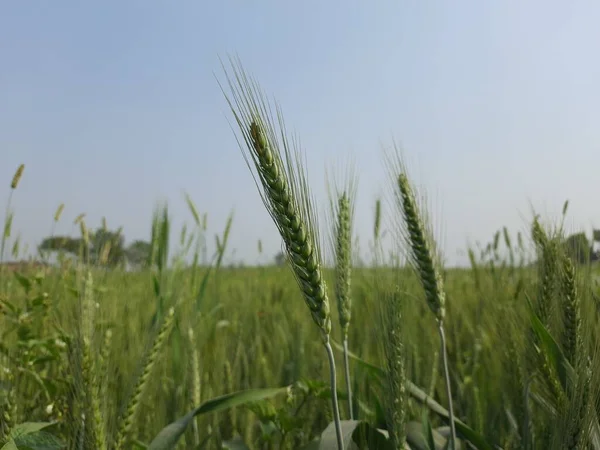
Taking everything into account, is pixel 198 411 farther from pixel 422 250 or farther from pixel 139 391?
pixel 422 250

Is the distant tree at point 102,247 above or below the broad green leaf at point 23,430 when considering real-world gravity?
above

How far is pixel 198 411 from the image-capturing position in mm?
1104

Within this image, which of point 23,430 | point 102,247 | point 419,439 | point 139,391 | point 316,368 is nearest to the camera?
point 23,430

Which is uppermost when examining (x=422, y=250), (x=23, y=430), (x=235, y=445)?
(x=422, y=250)

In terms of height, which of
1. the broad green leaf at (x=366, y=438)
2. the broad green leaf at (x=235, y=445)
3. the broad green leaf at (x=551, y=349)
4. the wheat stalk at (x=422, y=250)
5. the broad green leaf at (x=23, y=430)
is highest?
the wheat stalk at (x=422, y=250)

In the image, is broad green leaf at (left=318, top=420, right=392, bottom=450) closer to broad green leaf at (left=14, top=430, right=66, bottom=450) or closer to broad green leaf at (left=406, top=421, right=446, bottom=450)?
broad green leaf at (left=406, top=421, right=446, bottom=450)

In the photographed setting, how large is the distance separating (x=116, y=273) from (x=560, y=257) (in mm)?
1504

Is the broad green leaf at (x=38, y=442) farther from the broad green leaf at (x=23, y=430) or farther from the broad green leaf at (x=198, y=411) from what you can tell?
the broad green leaf at (x=198, y=411)

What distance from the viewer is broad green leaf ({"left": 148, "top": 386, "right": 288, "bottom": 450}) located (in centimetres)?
105

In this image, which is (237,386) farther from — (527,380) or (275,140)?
(275,140)

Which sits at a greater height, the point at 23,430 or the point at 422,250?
the point at 422,250

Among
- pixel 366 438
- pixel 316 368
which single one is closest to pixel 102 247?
pixel 366 438

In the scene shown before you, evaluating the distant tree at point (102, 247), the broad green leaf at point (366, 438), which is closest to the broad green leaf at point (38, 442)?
the distant tree at point (102, 247)

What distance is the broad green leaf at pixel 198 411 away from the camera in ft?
3.44
